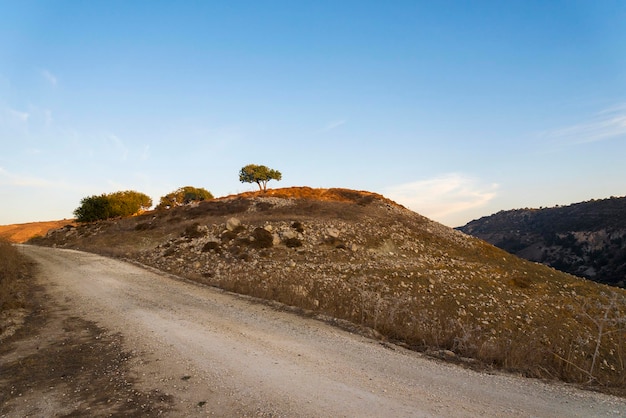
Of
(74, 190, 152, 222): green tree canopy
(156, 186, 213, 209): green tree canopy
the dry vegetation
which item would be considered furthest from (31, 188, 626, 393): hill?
(156, 186, 213, 209): green tree canopy

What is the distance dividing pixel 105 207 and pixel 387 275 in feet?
175

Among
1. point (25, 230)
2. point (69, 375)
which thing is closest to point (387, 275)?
point (69, 375)

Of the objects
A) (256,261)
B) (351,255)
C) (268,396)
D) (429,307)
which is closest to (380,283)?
(429,307)

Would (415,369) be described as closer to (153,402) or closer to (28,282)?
(153,402)

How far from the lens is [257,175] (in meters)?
80.1

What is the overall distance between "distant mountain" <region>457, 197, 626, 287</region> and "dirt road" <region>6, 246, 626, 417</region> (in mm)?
64155

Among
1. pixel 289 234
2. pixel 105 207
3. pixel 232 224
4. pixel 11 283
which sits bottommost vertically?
pixel 11 283

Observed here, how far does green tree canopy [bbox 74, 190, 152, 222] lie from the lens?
5822 centimetres

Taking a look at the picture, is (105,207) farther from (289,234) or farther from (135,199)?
(289,234)

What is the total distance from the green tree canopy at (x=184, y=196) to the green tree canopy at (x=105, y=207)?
15.0 meters

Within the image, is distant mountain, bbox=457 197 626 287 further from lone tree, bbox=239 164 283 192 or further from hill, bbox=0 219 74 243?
hill, bbox=0 219 74 243

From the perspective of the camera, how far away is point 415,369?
24.4 feet

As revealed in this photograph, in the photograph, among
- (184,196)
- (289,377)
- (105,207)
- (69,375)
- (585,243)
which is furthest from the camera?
(184,196)

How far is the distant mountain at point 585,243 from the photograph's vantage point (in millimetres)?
61906
